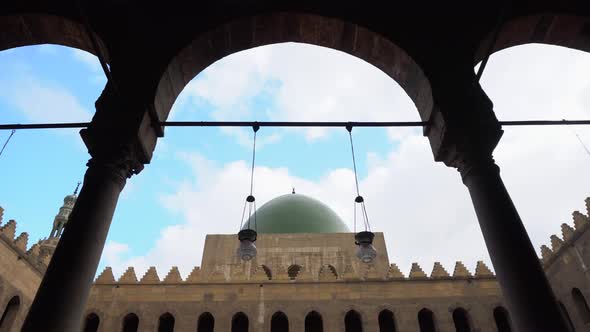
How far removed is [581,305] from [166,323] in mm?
13182

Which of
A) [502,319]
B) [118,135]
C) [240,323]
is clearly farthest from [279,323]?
[118,135]

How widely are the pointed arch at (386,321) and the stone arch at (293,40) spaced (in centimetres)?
1011

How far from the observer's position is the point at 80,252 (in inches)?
144

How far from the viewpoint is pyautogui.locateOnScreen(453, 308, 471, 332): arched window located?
13.6 m

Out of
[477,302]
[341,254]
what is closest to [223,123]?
[477,302]

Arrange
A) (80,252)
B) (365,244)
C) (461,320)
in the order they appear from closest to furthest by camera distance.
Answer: (80,252)
(365,244)
(461,320)

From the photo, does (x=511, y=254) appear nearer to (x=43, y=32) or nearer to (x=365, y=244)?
(x=365, y=244)

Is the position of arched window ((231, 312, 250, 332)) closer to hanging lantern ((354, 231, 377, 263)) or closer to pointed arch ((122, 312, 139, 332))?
pointed arch ((122, 312, 139, 332))

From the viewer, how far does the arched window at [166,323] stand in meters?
13.7

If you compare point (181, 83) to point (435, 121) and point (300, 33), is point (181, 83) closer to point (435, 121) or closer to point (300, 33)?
point (300, 33)

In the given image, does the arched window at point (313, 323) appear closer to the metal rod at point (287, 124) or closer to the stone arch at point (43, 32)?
the metal rod at point (287, 124)

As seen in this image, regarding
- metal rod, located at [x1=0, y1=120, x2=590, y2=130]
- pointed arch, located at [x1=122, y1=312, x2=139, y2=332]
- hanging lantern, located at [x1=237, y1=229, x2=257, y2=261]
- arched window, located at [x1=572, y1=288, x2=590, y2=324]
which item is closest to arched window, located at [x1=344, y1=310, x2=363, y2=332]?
arched window, located at [x1=572, y1=288, x2=590, y2=324]

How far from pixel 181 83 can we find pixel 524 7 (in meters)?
4.67

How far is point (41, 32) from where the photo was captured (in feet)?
17.9
